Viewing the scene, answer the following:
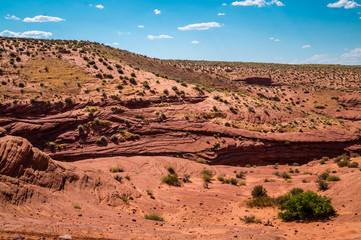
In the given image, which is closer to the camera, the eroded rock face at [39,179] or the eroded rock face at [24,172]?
the eroded rock face at [24,172]

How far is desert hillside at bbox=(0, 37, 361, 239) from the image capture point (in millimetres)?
9938

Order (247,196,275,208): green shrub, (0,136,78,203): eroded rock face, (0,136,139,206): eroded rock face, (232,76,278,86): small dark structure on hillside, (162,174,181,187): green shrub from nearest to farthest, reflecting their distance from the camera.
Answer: (0,136,78,203): eroded rock face
(0,136,139,206): eroded rock face
(247,196,275,208): green shrub
(162,174,181,187): green shrub
(232,76,278,86): small dark structure on hillside

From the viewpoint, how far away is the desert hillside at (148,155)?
391 inches

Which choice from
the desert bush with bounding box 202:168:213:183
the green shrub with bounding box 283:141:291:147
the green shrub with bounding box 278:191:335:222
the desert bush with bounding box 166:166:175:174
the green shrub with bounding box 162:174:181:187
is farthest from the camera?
the green shrub with bounding box 283:141:291:147

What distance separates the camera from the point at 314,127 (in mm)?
35656

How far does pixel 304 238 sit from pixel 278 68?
97.7 meters

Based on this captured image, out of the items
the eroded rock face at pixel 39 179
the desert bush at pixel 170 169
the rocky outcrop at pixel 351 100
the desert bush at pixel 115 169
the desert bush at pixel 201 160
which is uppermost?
the rocky outcrop at pixel 351 100

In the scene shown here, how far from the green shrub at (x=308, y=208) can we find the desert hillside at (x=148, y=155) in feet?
1.40

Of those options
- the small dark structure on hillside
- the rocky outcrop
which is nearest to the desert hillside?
the rocky outcrop

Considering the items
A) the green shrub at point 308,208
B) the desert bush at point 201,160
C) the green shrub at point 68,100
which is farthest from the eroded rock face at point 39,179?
the green shrub at point 68,100

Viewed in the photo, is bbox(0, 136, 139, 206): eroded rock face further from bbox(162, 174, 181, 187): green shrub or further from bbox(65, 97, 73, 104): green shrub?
bbox(65, 97, 73, 104): green shrub

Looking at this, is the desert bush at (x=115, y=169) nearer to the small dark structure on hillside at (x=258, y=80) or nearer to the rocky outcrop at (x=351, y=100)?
the rocky outcrop at (x=351, y=100)

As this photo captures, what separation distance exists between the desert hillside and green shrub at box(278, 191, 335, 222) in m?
0.43

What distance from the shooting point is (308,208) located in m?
11.4
